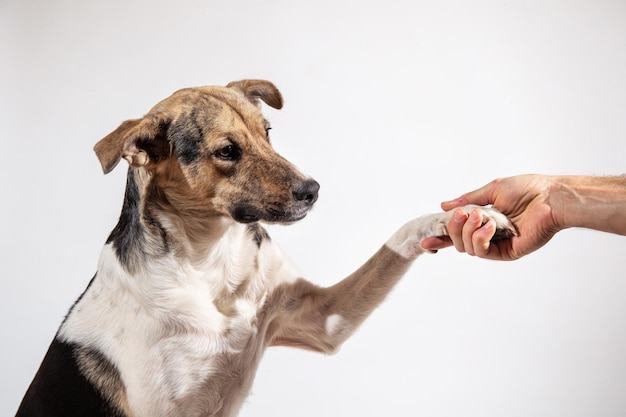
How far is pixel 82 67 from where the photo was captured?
5309 mm

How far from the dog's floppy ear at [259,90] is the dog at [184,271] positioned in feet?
0.67

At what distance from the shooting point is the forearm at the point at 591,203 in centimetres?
292

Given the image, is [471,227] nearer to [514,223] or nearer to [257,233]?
[514,223]

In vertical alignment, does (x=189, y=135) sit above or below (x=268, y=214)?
above

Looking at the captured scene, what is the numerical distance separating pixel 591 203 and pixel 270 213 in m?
1.25

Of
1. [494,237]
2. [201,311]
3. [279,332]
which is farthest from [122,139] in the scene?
[494,237]

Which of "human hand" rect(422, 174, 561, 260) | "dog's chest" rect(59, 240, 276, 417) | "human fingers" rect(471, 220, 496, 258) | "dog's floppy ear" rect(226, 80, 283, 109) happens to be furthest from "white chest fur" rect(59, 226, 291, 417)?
"human fingers" rect(471, 220, 496, 258)

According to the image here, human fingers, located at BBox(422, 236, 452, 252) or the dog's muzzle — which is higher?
the dog's muzzle

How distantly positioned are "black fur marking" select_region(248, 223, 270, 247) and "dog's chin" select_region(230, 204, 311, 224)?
0.27 metres

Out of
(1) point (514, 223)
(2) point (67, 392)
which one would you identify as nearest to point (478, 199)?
(1) point (514, 223)

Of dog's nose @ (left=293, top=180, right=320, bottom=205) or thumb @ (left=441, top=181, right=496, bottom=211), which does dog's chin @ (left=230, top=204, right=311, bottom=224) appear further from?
thumb @ (left=441, top=181, right=496, bottom=211)

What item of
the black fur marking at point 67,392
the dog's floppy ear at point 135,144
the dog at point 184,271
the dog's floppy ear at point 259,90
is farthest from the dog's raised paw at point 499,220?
the black fur marking at point 67,392

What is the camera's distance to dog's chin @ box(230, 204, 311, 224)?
3180 mm

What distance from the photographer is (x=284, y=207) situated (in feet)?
10.4
